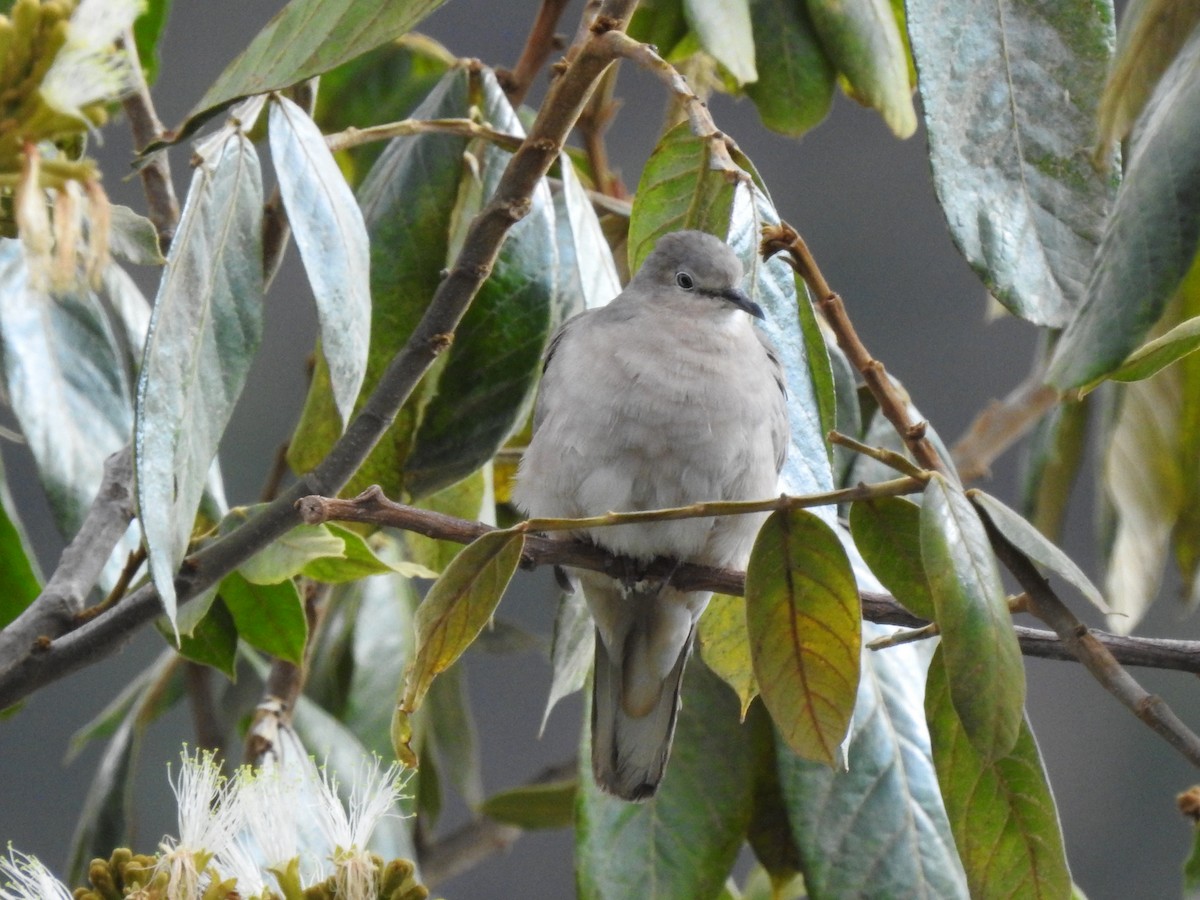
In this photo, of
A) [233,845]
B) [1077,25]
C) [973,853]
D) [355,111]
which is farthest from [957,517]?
[355,111]

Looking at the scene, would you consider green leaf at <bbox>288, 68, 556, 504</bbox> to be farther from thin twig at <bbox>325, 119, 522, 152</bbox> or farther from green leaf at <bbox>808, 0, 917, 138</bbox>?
green leaf at <bbox>808, 0, 917, 138</bbox>

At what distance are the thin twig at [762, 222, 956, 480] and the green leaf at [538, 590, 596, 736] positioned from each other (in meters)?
0.48

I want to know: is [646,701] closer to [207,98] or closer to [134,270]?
[207,98]

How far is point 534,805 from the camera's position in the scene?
2.01 meters

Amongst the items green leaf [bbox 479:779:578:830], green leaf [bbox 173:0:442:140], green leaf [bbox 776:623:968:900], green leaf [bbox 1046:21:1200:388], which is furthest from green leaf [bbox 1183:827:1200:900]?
green leaf [bbox 479:779:578:830]

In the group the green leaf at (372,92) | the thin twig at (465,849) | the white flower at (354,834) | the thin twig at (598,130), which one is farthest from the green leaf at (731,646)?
the green leaf at (372,92)

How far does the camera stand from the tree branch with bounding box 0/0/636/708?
1.15 meters

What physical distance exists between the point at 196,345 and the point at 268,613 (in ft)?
1.40

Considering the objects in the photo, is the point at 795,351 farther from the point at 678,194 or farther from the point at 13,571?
the point at 13,571

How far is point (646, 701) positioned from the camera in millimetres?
1665

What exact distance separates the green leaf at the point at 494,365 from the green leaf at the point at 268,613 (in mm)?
168

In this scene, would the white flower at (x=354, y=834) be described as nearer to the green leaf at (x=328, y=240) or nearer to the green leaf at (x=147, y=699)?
the green leaf at (x=328, y=240)

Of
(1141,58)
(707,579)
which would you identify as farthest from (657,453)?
(1141,58)

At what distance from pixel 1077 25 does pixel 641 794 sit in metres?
0.88
